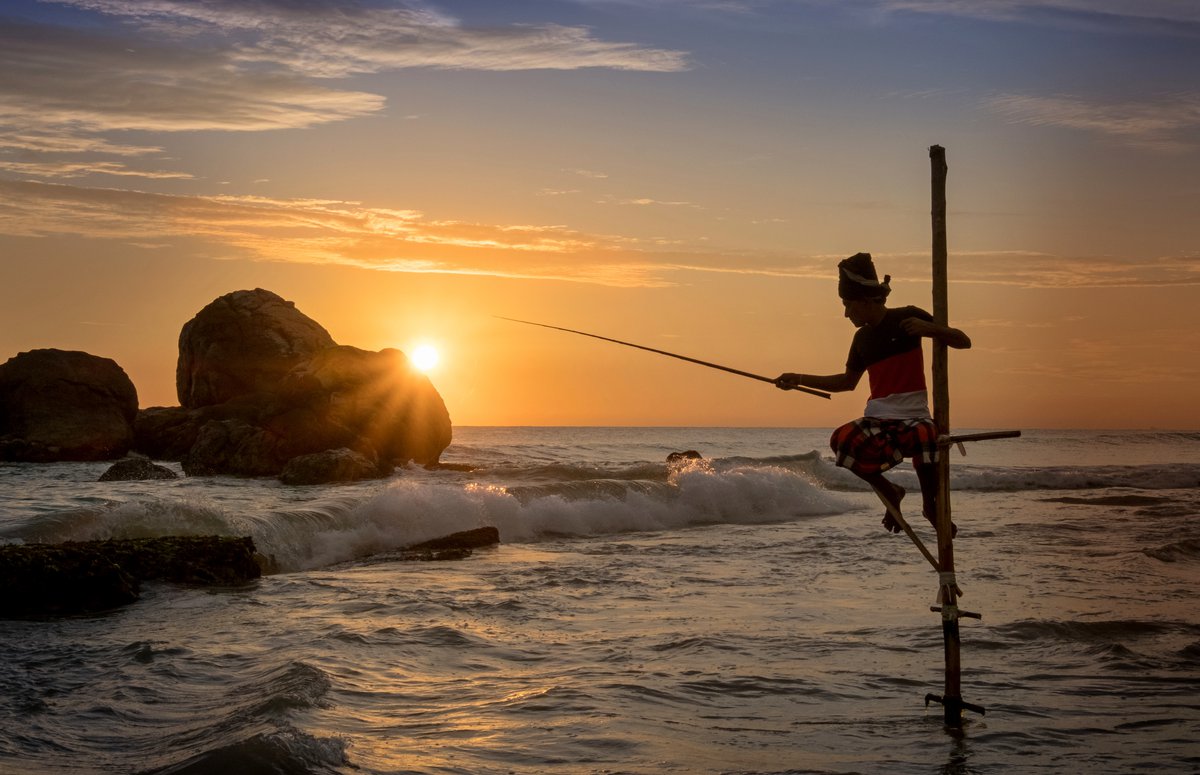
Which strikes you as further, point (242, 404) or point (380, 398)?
point (242, 404)

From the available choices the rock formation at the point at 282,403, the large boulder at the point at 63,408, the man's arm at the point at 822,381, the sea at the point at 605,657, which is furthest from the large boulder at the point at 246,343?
the man's arm at the point at 822,381

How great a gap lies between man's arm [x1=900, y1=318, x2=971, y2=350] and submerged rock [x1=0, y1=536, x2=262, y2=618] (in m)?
9.19

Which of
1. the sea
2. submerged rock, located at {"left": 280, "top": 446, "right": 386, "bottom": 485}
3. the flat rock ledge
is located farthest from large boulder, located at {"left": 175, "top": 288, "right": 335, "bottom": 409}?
the flat rock ledge

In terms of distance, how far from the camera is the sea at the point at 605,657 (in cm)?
673

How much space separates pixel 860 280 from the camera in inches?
278

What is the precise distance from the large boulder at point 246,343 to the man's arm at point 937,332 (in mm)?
33661

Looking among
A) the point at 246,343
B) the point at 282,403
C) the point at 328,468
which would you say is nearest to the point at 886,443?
the point at 328,468

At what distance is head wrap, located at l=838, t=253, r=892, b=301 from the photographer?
706cm

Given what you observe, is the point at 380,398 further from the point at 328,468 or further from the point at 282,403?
the point at 328,468

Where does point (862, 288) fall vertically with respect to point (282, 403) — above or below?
above

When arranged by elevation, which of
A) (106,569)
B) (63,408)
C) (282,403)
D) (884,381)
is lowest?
(106,569)

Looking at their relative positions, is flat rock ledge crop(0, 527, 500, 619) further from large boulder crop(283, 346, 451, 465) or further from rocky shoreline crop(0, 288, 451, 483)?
large boulder crop(283, 346, 451, 465)

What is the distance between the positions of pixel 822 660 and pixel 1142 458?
50.0 m

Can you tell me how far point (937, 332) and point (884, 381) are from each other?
50 cm
